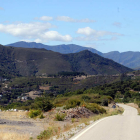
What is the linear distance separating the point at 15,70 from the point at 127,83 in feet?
420

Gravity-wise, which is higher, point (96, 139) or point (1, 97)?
point (96, 139)

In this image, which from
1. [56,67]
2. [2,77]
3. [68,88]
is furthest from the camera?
[56,67]

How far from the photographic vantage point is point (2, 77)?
146875 millimetres

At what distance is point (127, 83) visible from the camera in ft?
284

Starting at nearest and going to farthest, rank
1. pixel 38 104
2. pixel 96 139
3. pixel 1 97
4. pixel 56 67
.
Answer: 1. pixel 96 139
2. pixel 38 104
3. pixel 1 97
4. pixel 56 67

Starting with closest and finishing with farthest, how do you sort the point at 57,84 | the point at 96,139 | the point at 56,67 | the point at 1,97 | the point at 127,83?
1. the point at 96,139
2. the point at 127,83
3. the point at 1,97
4. the point at 57,84
5. the point at 56,67

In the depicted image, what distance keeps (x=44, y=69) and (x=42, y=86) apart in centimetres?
7004

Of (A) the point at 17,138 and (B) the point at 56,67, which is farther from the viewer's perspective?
(B) the point at 56,67

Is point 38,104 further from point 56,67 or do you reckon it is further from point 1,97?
point 56,67

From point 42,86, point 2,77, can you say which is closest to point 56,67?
point 2,77

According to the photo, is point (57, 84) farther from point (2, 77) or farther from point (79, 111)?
point (79, 111)

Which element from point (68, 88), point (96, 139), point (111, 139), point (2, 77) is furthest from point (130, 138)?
point (2, 77)

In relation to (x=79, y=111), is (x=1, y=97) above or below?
below

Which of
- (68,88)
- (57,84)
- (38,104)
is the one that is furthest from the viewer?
(57,84)
